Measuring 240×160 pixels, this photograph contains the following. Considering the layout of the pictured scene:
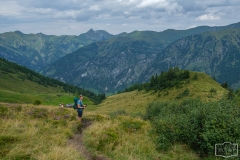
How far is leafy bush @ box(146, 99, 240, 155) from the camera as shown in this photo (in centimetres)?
1099

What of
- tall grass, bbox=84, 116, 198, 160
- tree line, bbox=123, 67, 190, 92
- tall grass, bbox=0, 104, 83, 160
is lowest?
tree line, bbox=123, 67, 190, 92

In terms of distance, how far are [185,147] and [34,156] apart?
8.88 m

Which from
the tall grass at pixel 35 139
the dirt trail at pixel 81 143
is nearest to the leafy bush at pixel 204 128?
the dirt trail at pixel 81 143

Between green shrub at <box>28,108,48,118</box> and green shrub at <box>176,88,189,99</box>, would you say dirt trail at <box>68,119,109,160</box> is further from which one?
green shrub at <box>176,88,189,99</box>

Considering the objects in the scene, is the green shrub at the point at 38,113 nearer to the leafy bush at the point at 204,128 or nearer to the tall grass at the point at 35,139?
the tall grass at the point at 35,139

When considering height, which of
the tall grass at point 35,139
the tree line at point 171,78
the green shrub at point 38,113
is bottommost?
the tree line at point 171,78

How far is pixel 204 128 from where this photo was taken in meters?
11.8

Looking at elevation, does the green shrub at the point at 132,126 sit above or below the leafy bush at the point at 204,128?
below

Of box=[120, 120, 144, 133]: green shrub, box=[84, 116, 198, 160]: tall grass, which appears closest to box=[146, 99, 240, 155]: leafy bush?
box=[84, 116, 198, 160]: tall grass

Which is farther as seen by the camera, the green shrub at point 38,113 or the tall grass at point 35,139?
the green shrub at point 38,113

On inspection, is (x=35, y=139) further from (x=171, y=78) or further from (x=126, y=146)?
(x=171, y=78)

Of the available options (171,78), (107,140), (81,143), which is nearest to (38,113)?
(81,143)

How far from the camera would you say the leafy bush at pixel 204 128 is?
11.0 metres

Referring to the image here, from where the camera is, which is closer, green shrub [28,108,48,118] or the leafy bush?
the leafy bush
